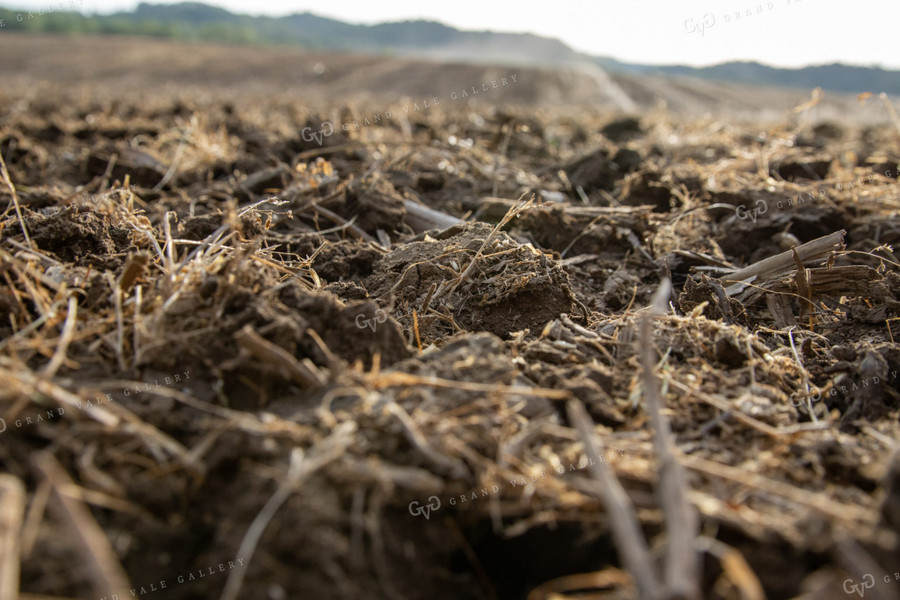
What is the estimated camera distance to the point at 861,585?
127 centimetres

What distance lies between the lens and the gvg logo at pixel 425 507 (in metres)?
1.53

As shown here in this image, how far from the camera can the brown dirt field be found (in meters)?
1.38

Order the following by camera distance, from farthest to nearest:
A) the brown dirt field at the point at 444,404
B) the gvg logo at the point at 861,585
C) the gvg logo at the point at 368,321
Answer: the gvg logo at the point at 368,321 → the brown dirt field at the point at 444,404 → the gvg logo at the point at 861,585

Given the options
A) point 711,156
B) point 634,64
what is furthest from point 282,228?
point 634,64

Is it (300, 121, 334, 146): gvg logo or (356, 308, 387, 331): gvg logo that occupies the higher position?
(300, 121, 334, 146): gvg logo

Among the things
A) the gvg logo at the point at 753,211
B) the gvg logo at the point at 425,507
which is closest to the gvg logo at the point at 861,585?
the gvg logo at the point at 425,507

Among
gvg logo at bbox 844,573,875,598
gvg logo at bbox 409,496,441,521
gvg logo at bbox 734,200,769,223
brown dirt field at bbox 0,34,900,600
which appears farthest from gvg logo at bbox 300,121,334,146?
gvg logo at bbox 844,573,875,598

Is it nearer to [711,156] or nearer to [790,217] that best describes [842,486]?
[790,217]

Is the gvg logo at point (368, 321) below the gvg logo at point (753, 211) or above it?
below

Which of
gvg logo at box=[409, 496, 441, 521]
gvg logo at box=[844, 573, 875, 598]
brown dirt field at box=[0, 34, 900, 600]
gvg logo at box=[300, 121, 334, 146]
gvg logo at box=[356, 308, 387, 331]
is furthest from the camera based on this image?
gvg logo at box=[300, 121, 334, 146]

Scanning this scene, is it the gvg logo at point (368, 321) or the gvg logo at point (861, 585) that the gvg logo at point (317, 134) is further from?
the gvg logo at point (861, 585)

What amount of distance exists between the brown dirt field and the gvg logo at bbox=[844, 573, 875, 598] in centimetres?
2

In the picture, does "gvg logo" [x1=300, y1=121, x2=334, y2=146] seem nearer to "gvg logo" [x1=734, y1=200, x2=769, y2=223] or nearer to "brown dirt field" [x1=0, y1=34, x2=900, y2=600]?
"brown dirt field" [x1=0, y1=34, x2=900, y2=600]

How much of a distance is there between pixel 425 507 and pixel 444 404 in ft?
0.99
